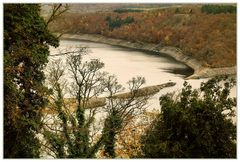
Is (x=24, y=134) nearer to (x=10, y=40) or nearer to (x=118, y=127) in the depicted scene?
(x=10, y=40)

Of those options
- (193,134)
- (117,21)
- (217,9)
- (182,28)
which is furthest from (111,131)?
(117,21)

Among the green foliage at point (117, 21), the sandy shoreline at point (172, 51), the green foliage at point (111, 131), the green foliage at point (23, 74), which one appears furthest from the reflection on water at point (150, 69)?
the green foliage at point (117, 21)

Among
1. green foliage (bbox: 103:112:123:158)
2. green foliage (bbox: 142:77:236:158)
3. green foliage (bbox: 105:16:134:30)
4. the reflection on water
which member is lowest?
the reflection on water

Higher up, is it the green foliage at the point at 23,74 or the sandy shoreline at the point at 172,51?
the green foliage at the point at 23,74

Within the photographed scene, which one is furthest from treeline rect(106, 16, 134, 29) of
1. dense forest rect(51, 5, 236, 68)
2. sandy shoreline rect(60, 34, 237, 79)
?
sandy shoreline rect(60, 34, 237, 79)

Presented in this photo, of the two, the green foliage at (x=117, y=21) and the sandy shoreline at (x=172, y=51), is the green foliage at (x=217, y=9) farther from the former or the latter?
the green foliage at (x=117, y=21)

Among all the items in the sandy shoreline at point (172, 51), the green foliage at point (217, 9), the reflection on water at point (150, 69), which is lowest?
the sandy shoreline at point (172, 51)

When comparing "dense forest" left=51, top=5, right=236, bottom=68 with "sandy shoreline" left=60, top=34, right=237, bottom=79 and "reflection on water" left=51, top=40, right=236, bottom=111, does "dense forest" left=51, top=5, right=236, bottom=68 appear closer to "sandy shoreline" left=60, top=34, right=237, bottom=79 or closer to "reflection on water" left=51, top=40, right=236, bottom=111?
"sandy shoreline" left=60, top=34, right=237, bottom=79
